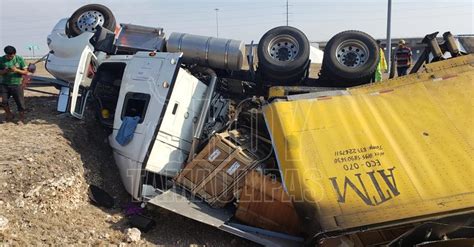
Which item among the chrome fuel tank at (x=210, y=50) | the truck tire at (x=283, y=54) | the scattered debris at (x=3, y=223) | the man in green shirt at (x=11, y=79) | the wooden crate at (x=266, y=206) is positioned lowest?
the wooden crate at (x=266, y=206)

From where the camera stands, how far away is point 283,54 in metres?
6.95

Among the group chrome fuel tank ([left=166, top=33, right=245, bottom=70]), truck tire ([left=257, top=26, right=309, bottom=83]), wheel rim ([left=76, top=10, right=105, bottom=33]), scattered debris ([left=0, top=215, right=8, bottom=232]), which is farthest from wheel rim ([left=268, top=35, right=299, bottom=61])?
scattered debris ([left=0, top=215, right=8, bottom=232])

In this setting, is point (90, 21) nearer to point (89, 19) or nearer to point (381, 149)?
point (89, 19)

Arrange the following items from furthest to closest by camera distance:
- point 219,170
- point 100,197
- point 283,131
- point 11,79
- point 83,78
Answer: point 11,79
point 83,78
point 100,197
point 219,170
point 283,131

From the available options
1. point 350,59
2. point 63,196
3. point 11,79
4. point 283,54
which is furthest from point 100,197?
point 350,59

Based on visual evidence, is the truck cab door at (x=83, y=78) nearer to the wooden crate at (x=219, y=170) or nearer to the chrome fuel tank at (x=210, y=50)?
the chrome fuel tank at (x=210, y=50)

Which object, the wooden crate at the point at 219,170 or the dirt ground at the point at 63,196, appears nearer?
the dirt ground at the point at 63,196

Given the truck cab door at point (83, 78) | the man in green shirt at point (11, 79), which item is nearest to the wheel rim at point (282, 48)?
the truck cab door at point (83, 78)

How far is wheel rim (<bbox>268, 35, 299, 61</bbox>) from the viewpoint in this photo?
6.90 meters

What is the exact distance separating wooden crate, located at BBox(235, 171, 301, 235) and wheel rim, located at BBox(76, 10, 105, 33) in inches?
162

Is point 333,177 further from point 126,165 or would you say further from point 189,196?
point 126,165

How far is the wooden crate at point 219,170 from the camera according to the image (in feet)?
17.6

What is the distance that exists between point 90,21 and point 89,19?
0.05 meters

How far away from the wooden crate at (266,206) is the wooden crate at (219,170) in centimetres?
19
